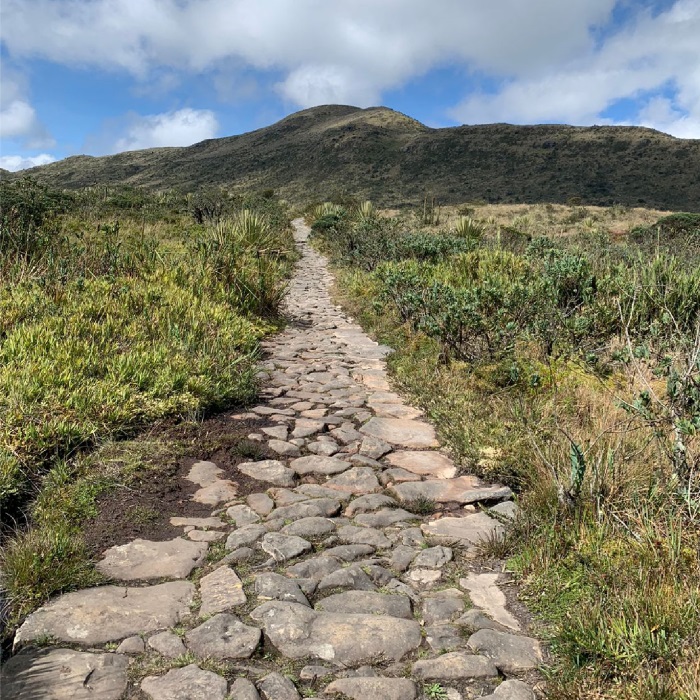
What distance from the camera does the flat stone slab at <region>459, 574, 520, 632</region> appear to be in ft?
7.86

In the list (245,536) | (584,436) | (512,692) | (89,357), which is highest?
(89,357)

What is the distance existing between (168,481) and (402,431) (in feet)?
5.68

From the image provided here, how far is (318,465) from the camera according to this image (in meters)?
3.89

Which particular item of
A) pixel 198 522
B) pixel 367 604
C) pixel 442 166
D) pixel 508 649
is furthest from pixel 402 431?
pixel 442 166

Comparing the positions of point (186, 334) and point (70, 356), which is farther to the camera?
point (186, 334)

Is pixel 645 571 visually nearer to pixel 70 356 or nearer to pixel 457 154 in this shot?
pixel 70 356

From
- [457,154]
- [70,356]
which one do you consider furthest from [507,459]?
[457,154]

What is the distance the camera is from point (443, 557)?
2.84 metres

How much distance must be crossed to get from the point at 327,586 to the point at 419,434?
1.97m

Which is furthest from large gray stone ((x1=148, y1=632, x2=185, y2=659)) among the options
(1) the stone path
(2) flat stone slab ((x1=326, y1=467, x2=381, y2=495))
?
(2) flat stone slab ((x1=326, y1=467, x2=381, y2=495))

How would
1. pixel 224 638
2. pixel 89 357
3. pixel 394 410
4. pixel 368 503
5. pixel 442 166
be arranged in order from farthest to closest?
pixel 442 166 → pixel 394 410 → pixel 89 357 → pixel 368 503 → pixel 224 638

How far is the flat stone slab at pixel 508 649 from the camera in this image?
2.13 metres

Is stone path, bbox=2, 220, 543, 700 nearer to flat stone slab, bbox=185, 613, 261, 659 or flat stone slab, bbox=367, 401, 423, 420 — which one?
flat stone slab, bbox=185, 613, 261, 659

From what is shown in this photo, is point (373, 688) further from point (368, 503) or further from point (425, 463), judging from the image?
point (425, 463)
